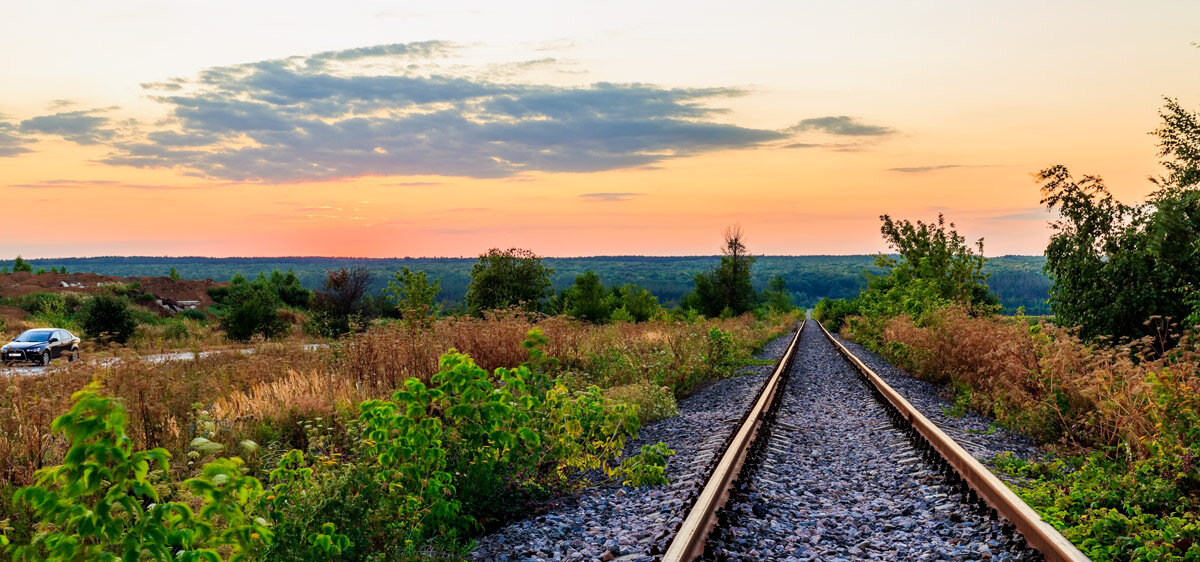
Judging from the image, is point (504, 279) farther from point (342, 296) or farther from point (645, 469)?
point (645, 469)

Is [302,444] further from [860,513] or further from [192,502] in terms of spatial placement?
[860,513]

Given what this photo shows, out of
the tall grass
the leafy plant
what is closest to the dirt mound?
the leafy plant

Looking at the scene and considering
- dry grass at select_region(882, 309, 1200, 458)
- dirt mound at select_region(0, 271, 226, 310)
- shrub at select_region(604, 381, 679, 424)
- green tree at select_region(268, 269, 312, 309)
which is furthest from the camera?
green tree at select_region(268, 269, 312, 309)

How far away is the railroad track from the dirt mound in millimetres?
65036

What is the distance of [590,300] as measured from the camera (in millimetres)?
51500

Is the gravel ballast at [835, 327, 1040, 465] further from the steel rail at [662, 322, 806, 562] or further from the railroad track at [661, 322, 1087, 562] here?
the steel rail at [662, 322, 806, 562]

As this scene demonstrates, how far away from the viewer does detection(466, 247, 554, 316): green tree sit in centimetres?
4862

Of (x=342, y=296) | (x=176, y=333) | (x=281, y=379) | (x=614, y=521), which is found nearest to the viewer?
(x=614, y=521)

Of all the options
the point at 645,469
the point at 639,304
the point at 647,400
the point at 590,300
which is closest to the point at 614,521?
the point at 645,469

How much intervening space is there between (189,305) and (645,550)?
7349cm

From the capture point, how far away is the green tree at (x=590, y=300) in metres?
50.3

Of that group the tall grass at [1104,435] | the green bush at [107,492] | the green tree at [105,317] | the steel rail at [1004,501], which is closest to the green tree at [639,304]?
the green tree at [105,317]

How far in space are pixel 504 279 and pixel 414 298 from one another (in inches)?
1290

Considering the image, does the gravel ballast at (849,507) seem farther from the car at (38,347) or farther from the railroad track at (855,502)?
the car at (38,347)
